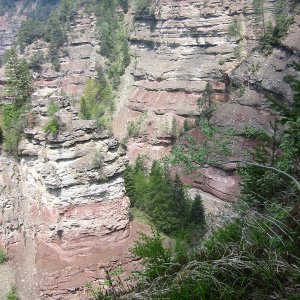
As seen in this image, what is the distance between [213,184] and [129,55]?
43168 mm

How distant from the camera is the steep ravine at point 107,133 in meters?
23.8

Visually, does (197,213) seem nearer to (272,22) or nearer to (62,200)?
(62,200)

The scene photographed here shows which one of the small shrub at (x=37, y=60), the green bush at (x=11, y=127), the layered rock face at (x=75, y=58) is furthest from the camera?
the small shrub at (x=37, y=60)

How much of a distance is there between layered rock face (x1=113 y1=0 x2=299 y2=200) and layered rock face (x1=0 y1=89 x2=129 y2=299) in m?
30.8

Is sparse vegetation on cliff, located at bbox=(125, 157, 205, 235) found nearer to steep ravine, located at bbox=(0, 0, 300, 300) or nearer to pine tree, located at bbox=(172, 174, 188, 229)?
pine tree, located at bbox=(172, 174, 188, 229)

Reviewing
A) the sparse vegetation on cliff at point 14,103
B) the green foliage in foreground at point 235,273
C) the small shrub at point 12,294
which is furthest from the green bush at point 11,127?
the green foliage in foreground at point 235,273

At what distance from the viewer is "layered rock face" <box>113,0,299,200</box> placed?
5803cm

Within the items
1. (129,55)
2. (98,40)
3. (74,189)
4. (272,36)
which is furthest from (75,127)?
(98,40)

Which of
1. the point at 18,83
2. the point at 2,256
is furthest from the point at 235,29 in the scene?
the point at 2,256

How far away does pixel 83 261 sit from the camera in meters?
23.9

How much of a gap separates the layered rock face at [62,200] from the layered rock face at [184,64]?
30.8 metres

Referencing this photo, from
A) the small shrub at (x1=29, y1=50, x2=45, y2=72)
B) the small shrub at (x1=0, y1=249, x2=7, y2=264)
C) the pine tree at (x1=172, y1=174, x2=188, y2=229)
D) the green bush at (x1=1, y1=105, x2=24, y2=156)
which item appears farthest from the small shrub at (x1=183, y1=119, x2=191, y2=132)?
the small shrub at (x1=0, y1=249, x2=7, y2=264)

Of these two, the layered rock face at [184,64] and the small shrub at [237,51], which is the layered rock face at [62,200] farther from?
the small shrub at [237,51]

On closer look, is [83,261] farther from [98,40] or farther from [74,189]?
[98,40]
